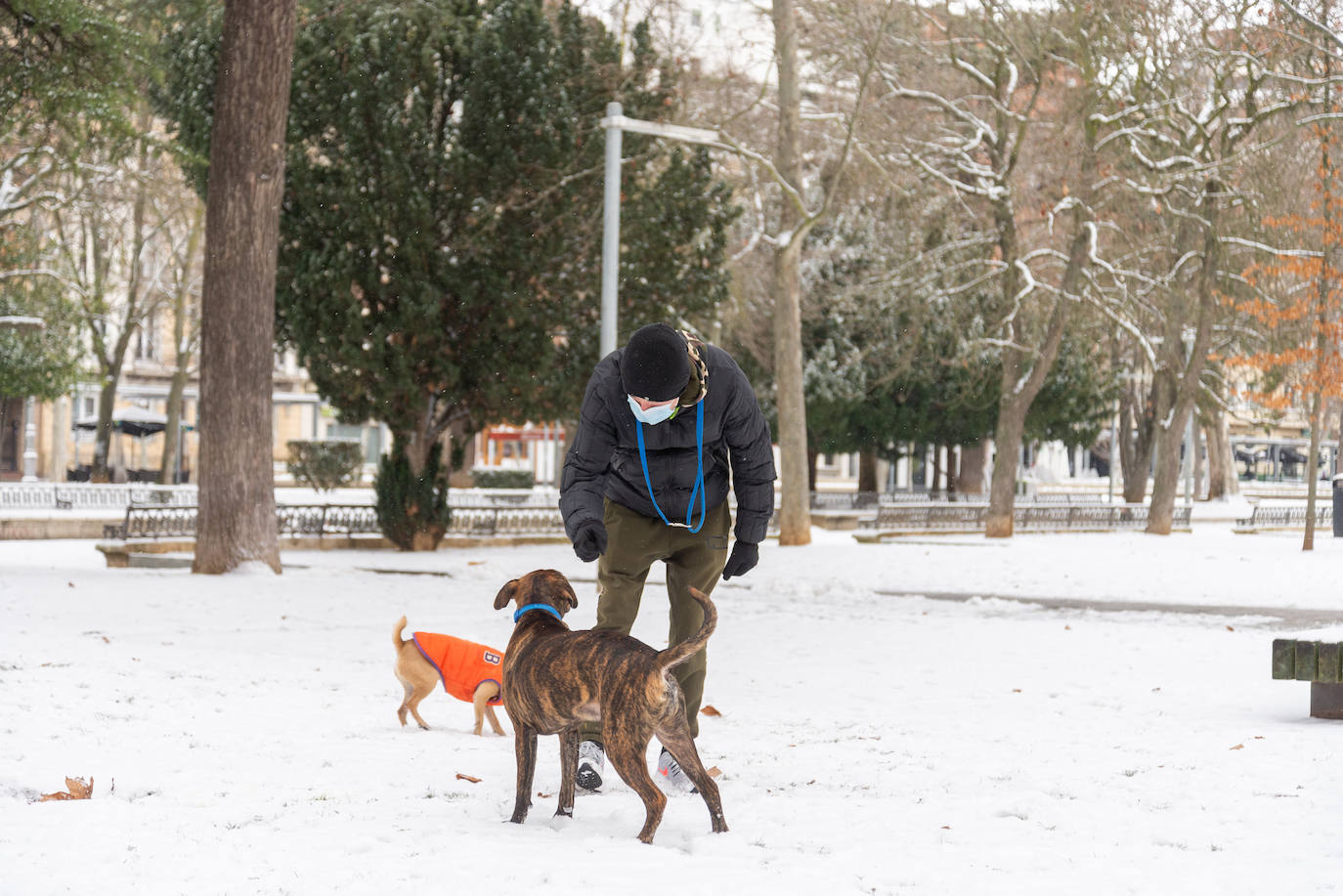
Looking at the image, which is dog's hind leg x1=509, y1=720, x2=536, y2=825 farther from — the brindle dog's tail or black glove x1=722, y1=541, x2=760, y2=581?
black glove x1=722, y1=541, x2=760, y2=581

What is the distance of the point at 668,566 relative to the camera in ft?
17.2

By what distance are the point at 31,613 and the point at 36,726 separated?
16.5 ft

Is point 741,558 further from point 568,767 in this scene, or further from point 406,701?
point 406,701

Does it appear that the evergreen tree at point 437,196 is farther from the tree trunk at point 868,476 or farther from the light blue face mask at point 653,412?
the tree trunk at point 868,476

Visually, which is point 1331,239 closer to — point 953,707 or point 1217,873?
point 953,707

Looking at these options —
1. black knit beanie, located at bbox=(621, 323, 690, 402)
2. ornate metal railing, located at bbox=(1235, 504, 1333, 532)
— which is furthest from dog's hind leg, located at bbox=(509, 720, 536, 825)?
ornate metal railing, located at bbox=(1235, 504, 1333, 532)

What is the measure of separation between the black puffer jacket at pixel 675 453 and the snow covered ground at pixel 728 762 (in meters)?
1.10

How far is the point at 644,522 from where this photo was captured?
5.04m

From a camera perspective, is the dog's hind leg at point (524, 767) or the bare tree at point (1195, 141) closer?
the dog's hind leg at point (524, 767)

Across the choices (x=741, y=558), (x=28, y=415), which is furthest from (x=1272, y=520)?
(x=28, y=415)

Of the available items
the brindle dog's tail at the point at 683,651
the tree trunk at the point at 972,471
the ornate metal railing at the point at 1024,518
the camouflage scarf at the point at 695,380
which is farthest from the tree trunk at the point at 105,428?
the brindle dog's tail at the point at 683,651

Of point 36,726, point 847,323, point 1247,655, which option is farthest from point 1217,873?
point 847,323

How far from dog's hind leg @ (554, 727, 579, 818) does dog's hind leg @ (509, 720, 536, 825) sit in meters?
0.10

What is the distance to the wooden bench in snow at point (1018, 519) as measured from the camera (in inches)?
1087
